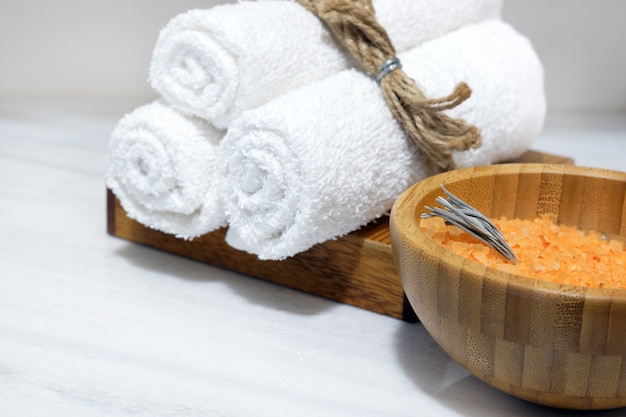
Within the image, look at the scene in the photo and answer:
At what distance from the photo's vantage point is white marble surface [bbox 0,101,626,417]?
0.62m

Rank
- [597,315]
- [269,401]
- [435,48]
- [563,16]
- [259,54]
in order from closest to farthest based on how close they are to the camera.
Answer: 1. [597,315]
2. [269,401]
3. [259,54]
4. [435,48]
5. [563,16]

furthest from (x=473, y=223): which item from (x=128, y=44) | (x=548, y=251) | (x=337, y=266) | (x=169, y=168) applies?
(x=128, y=44)

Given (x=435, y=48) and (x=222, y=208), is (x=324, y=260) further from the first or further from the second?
(x=435, y=48)

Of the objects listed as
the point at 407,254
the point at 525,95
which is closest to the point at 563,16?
the point at 525,95

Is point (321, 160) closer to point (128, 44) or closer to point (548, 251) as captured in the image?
point (548, 251)

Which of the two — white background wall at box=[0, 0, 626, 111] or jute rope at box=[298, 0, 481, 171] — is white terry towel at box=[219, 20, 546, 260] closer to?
jute rope at box=[298, 0, 481, 171]

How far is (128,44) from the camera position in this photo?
1.41m

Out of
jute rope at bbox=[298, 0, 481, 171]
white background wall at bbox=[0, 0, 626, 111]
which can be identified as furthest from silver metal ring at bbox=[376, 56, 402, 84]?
white background wall at bbox=[0, 0, 626, 111]

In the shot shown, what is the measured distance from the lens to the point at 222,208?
2.53 ft

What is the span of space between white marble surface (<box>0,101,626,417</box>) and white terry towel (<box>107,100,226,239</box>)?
62 mm

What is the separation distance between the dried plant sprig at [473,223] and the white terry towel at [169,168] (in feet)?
0.72

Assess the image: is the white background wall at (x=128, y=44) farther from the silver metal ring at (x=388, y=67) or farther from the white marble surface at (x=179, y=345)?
the silver metal ring at (x=388, y=67)

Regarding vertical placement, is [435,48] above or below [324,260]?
above

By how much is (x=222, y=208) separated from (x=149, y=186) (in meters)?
0.07
